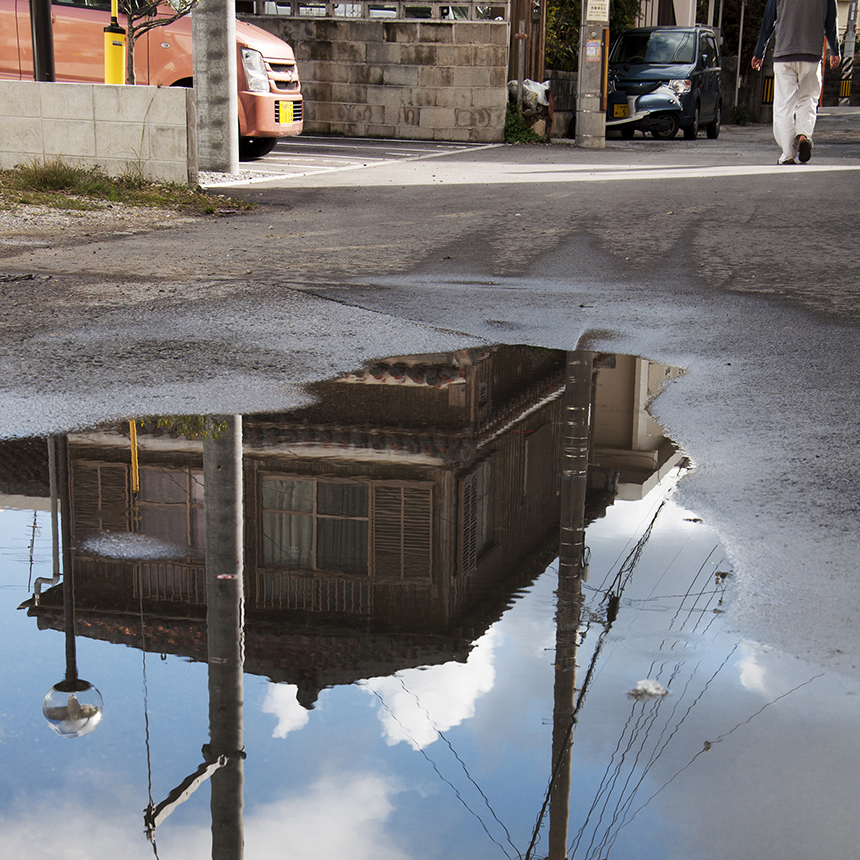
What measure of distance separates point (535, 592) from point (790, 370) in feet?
7.53

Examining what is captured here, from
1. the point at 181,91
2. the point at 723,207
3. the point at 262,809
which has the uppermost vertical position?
the point at 181,91

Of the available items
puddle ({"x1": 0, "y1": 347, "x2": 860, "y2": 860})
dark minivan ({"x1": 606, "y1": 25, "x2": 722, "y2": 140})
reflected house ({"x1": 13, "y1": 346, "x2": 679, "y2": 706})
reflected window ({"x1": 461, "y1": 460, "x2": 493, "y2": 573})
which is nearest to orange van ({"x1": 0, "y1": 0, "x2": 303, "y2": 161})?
dark minivan ({"x1": 606, "y1": 25, "x2": 722, "y2": 140})

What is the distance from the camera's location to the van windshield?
19625mm

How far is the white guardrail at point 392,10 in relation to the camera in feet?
58.3

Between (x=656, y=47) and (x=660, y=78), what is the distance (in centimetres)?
69

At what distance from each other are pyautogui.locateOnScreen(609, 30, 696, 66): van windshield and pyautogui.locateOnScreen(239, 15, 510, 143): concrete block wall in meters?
3.15

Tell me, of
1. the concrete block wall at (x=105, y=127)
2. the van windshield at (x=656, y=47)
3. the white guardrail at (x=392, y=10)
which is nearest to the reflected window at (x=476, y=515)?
the concrete block wall at (x=105, y=127)

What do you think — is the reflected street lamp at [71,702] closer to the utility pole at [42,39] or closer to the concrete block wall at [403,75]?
the utility pole at [42,39]

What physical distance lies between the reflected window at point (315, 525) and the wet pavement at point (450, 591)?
2 cm

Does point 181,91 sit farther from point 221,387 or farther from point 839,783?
point 839,783

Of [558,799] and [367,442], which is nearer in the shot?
[558,799]

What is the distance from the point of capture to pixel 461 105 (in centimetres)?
1809

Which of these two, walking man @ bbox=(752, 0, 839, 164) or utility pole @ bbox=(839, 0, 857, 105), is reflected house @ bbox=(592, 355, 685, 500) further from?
utility pole @ bbox=(839, 0, 857, 105)

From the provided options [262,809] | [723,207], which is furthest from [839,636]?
[723,207]
